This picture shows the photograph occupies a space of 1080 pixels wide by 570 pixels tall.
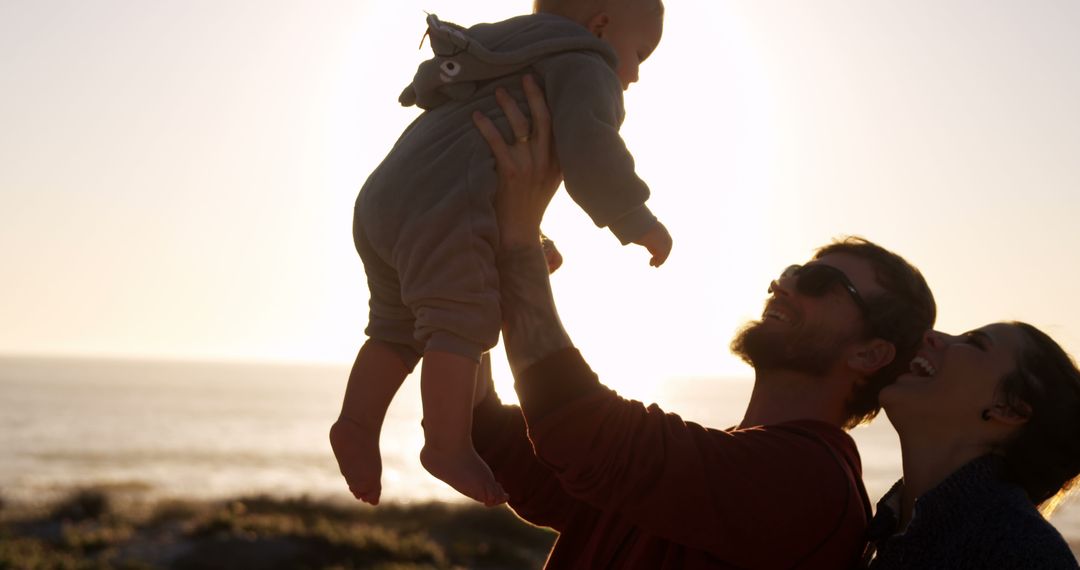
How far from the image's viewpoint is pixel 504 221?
2979mm

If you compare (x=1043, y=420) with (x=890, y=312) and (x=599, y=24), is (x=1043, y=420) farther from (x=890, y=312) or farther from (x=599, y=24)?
(x=599, y=24)

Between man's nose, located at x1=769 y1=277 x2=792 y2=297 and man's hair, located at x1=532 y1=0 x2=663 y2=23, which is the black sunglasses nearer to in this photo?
man's nose, located at x1=769 y1=277 x2=792 y2=297

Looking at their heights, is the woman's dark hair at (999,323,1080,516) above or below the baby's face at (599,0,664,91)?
below

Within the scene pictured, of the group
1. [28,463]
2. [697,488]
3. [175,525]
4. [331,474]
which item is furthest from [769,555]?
[28,463]

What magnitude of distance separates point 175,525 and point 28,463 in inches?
1469

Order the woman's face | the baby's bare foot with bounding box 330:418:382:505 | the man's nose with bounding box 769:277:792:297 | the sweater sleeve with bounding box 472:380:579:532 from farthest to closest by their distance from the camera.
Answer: the sweater sleeve with bounding box 472:380:579:532 < the man's nose with bounding box 769:277:792:297 < the woman's face < the baby's bare foot with bounding box 330:418:382:505

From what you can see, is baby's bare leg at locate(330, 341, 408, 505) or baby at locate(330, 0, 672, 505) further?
baby's bare leg at locate(330, 341, 408, 505)

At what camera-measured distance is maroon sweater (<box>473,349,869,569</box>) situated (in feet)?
9.34

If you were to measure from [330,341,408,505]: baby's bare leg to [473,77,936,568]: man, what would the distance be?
46 centimetres

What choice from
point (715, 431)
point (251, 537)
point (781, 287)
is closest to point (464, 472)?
point (715, 431)

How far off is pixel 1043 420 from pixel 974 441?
0.67 feet

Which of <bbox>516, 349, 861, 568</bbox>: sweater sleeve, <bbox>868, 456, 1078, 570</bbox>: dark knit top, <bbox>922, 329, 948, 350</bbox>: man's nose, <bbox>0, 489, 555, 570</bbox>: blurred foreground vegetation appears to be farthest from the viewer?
<bbox>0, 489, 555, 570</bbox>: blurred foreground vegetation

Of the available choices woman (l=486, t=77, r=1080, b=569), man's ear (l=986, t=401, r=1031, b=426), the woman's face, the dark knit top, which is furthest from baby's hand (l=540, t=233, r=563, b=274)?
man's ear (l=986, t=401, r=1031, b=426)

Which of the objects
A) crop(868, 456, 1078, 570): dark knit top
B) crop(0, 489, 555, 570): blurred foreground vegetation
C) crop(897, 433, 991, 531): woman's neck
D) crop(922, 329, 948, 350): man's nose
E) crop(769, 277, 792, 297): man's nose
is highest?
crop(769, 277, 792, 297): man's nose
